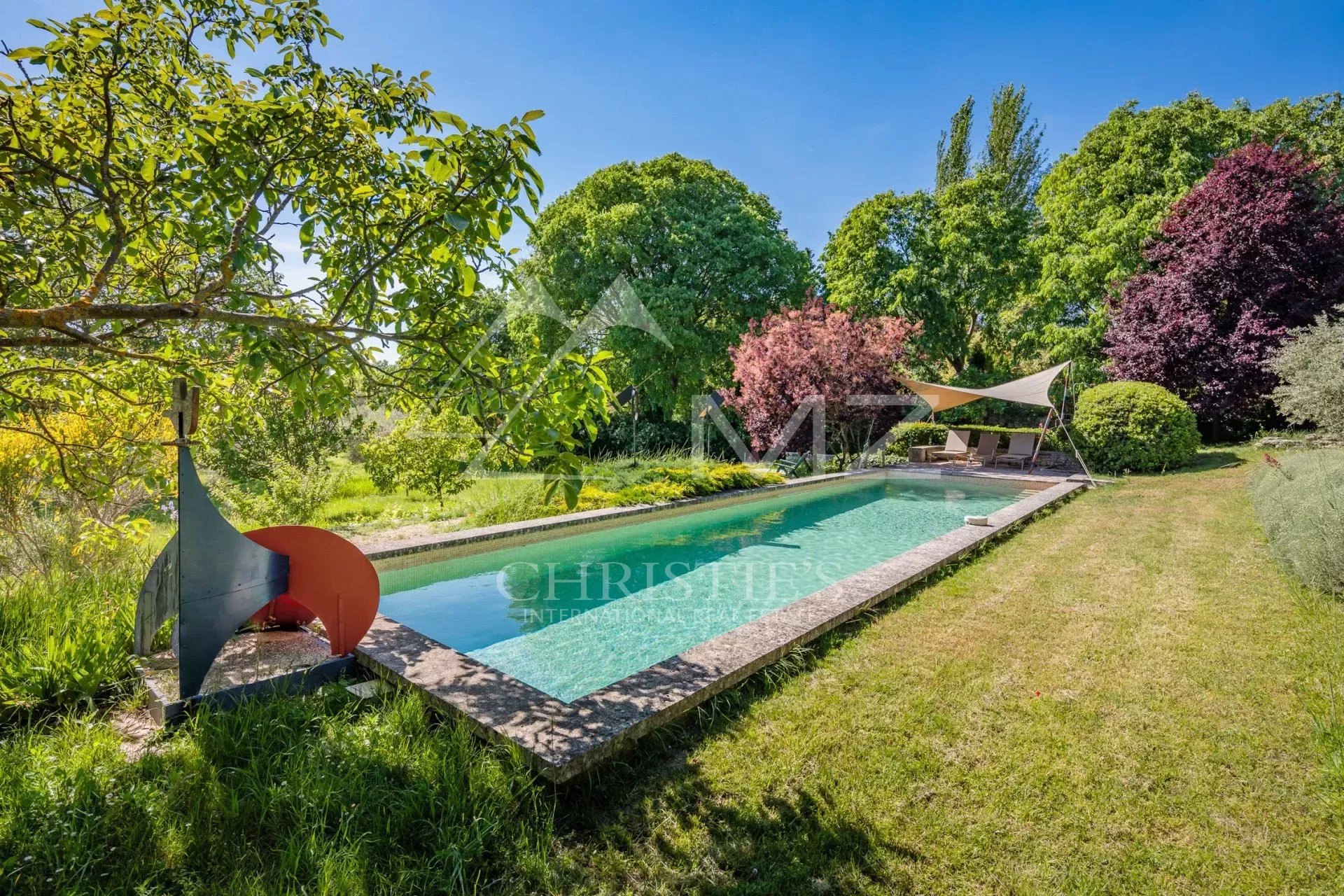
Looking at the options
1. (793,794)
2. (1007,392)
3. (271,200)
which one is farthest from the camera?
(1007,392)

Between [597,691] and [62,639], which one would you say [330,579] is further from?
[597,691]

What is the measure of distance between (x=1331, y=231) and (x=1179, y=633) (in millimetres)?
16506

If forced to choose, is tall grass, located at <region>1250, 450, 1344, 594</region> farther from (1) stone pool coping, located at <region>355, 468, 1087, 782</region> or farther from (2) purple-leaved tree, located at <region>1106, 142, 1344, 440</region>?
(2) purple-leaved tree, located at <region>1106, 142, 1344, 440</region>

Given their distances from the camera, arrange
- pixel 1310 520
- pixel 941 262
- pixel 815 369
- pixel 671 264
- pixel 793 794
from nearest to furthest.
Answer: pixel 793 794
pixel 1310 520
pixel 815 369
pixel 671 264
pixel 941 262

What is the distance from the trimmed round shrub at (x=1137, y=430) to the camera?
41.0 ft

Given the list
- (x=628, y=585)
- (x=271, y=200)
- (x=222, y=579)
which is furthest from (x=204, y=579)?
(x=628, y=585)

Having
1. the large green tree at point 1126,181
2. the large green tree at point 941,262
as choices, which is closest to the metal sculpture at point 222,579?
the large green tree at point 941,262

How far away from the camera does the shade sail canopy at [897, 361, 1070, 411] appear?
538 inches

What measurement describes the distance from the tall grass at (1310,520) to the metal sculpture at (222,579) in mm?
6909

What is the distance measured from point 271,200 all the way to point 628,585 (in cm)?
498

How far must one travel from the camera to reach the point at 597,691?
3066mm

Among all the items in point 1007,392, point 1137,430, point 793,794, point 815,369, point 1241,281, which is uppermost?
point 1241,281

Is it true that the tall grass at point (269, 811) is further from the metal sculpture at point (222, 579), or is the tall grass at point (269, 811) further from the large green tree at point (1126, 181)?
the large green tree at point (1126, 181)

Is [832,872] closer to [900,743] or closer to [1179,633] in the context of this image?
[900,743]
